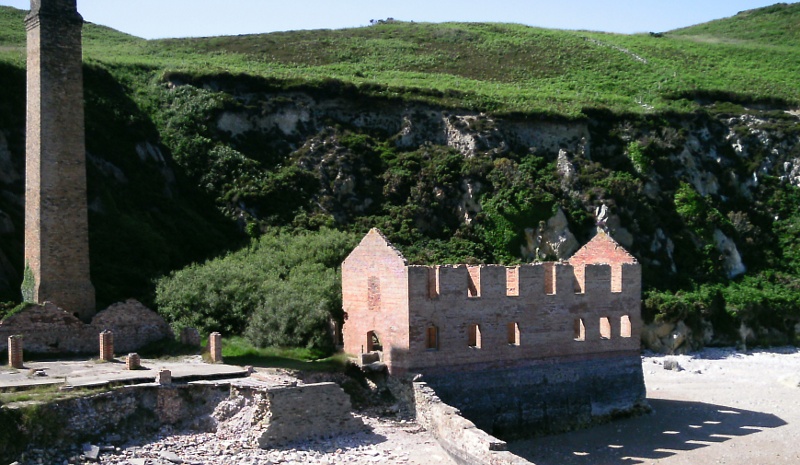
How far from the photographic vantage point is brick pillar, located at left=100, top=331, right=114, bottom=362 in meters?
28.0

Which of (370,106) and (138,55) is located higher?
(138,55)

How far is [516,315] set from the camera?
2944 cm

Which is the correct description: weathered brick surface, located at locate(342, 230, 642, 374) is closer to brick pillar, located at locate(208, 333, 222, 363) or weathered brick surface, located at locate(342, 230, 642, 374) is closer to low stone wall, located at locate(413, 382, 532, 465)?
low stone wall, located at locate(413, 382, 532, 465)

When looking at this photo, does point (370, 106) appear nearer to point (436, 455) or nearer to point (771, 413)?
point (771, 413)

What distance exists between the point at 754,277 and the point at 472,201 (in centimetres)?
1821

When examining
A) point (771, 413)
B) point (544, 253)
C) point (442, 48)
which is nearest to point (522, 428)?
point (771, 413)

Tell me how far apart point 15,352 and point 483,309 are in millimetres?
13978

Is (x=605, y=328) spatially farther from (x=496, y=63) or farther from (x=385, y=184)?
(x=496, y=63)

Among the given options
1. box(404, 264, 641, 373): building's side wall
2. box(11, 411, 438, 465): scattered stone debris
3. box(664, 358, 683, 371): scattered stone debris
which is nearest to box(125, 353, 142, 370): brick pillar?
box(11, 411, 438, 465): scattered stone debris

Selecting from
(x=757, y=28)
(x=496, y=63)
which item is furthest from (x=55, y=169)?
(x=757, y=28)

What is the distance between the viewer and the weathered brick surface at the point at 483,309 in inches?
1089

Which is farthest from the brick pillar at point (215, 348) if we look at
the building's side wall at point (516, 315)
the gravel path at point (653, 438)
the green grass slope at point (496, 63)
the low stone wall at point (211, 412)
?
the green grass slope at point (496, 63)

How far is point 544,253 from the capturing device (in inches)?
1993

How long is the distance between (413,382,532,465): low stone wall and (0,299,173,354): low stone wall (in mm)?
10435
